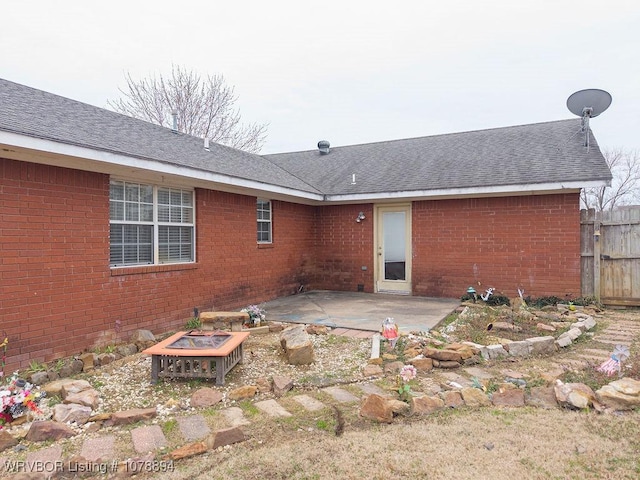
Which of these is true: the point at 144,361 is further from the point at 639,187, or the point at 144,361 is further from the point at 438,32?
the point at 639,187

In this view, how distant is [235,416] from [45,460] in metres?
1.35

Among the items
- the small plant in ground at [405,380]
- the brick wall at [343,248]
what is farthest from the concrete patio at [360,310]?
the small plant in ground at [405,380]

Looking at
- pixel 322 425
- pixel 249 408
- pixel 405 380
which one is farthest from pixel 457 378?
pixel 249 408

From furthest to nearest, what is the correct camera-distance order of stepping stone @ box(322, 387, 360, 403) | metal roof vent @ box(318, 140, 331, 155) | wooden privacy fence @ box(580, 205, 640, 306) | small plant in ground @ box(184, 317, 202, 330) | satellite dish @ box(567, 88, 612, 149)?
1. metal roof vent @ box(318, 140, 331, 155)
2. satellite dish @ box(567, 88, 612, 149)
3. wooden privacy fence @ box(580, 205, 640, 306)
4. small plant in ground @ box(184, 317, 202, 330)
5. stepping stone @ box(322, 387, 360, 403)

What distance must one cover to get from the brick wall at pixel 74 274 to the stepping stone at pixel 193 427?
2596mm

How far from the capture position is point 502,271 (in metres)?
8.91

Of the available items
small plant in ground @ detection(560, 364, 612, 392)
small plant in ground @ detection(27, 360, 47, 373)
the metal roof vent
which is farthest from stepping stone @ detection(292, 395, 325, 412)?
the metal roof vent

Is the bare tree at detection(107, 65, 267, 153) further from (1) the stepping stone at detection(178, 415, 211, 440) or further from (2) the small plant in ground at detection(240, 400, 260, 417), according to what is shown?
(1) the stepping stone at detection(178, 415, 211, 440)

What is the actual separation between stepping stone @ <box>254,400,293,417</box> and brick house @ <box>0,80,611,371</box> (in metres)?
3.01

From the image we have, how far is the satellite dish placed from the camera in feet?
29.3

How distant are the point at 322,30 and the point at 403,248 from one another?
6716 mm

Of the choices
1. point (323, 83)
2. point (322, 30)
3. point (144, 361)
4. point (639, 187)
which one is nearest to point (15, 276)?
point (144, 361)

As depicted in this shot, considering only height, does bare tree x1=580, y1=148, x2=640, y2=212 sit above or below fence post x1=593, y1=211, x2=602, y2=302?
above

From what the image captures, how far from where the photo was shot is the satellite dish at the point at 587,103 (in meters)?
8.92
